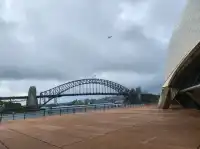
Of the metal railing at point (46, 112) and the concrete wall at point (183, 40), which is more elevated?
the concrete wall at point (183, 40)

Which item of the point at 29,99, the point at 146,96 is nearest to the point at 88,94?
the point at 146,96

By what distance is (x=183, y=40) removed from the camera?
1600cm

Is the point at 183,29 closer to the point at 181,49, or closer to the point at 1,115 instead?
the point at 181,49

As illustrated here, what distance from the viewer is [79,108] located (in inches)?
798

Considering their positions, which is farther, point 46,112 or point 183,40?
point 46,112

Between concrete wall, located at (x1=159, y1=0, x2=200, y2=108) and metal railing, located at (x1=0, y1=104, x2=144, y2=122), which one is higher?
concrete wall, located at (x1=159, y1=0, x2=200, y2=108)

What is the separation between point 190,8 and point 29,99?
120 feet

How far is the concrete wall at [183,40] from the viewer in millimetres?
14234

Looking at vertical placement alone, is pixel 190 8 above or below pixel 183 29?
above

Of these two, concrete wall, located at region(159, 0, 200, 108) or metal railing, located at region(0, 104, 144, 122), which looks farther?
metal railing, located at region(0, 104, 144, 122)

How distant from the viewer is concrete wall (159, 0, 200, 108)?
46.7 ft

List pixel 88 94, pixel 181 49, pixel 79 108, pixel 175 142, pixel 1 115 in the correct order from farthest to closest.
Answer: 1. pixel 88 94
2. pixel 79 108
3. pixel 181 49
4. pixel 1 115
5. pixel 175 142

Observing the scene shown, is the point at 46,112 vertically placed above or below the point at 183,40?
below

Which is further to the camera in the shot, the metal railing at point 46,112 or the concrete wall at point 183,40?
the metal railing at point 46,112
